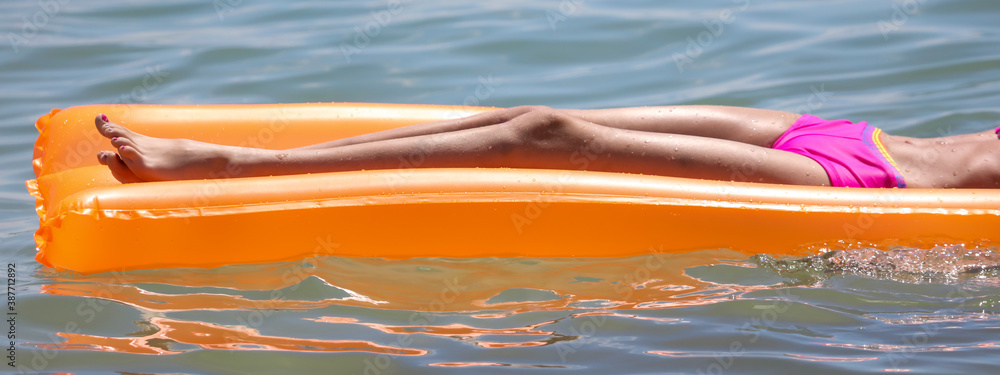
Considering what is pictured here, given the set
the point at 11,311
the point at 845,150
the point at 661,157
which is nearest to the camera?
the point at 11,311

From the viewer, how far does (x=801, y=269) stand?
232cm

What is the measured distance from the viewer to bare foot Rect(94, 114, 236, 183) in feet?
7.82

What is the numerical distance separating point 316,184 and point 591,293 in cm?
79

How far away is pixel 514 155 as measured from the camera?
2461mm

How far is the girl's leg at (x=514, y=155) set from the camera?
241 centimetres

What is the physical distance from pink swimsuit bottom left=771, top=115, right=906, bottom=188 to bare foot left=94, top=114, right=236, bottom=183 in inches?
67.5

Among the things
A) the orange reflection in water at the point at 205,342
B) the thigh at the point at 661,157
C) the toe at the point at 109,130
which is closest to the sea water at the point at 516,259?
the orange reflection in water at the point at 205,342

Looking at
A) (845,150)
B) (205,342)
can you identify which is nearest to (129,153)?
(205,342)

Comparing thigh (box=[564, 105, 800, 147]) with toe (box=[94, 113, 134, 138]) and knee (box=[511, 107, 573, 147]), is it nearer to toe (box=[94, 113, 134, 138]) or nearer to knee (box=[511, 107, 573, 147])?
knee (box=[511, 107, 573, 147])

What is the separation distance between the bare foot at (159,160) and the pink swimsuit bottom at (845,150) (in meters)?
1.71

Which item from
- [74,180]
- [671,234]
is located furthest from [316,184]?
[671,234]

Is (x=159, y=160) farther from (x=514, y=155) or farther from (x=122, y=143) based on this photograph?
(x=514, y=155)

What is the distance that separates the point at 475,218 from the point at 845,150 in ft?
3.82

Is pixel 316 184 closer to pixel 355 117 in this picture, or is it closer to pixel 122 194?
pixel 122 194
